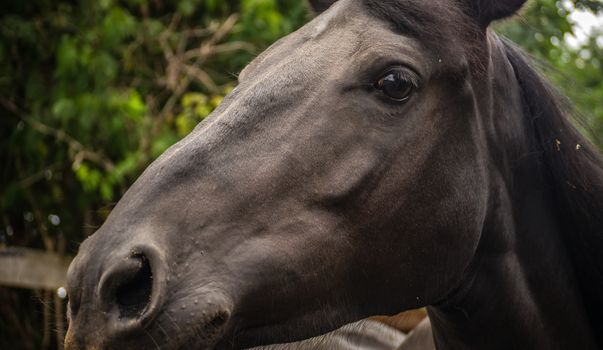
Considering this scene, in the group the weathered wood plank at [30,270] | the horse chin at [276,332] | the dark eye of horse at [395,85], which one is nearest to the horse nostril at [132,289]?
the horse chin at [276,332]

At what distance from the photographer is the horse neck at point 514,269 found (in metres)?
2.16

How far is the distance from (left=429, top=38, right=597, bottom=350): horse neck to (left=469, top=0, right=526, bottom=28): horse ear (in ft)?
0.40

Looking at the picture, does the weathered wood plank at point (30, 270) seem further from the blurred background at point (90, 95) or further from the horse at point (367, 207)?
the horse at point (367, 207)

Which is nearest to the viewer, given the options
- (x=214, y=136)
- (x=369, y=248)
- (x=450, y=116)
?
(x=214, y=136)

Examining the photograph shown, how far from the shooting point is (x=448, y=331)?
226cm

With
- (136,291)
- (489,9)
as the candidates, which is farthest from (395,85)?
(136,291)

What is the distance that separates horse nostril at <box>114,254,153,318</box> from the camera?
150cm

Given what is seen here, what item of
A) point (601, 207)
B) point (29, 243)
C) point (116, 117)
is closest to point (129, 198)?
point (601, 207)

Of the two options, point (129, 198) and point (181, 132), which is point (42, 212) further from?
point (129, 198)

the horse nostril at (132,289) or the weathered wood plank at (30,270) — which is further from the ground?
A: the horse nostril at (132,289)

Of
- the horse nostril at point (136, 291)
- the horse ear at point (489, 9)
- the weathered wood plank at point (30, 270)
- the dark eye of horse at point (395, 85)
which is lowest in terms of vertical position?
the weathered wood plank at point (30, 270)

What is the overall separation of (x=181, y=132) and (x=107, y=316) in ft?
13.4

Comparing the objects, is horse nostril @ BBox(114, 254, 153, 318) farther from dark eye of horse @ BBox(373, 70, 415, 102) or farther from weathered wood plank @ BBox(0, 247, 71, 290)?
weathered wood plank @ BBox(0, 247, 71, 290)

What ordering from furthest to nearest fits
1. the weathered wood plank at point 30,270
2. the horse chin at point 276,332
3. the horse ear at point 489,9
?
the weathered wood plank at point 30,270
the horse ear at point 489,9
the horse chin at point 276,332
